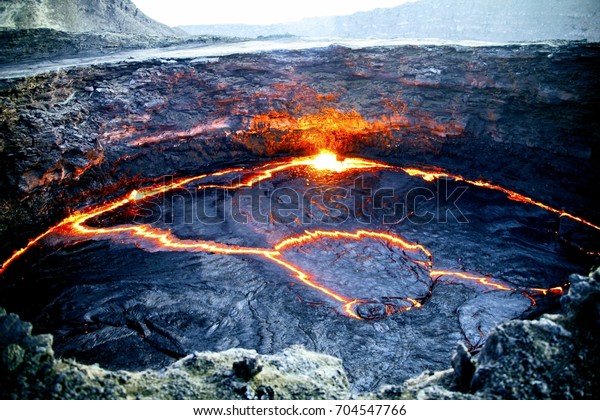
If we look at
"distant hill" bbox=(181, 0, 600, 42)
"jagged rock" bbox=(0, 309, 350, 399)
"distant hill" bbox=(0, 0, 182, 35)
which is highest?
"distant hill" bbox=(181, 0, 600, 42)

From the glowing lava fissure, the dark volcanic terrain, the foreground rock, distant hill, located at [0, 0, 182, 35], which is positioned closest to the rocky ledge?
the foreground rock

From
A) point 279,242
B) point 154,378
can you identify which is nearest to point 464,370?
point 154,378

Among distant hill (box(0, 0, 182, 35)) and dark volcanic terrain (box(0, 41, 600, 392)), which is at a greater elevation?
distant hill (box(0, 0, 182, 35))

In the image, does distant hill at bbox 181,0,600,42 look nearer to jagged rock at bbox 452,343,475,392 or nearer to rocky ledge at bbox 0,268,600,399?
rocky ledge at bbox 0,268,600,399

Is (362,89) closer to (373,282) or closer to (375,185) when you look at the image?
(375,185)

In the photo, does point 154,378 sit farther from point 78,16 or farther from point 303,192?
point 78,16

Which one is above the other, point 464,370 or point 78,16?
point 78,16

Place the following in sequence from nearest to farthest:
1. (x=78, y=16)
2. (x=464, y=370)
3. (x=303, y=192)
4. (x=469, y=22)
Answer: (x=464, y=370), (x=303, y=192), (x=78, y=16), (x=469, y=22)
